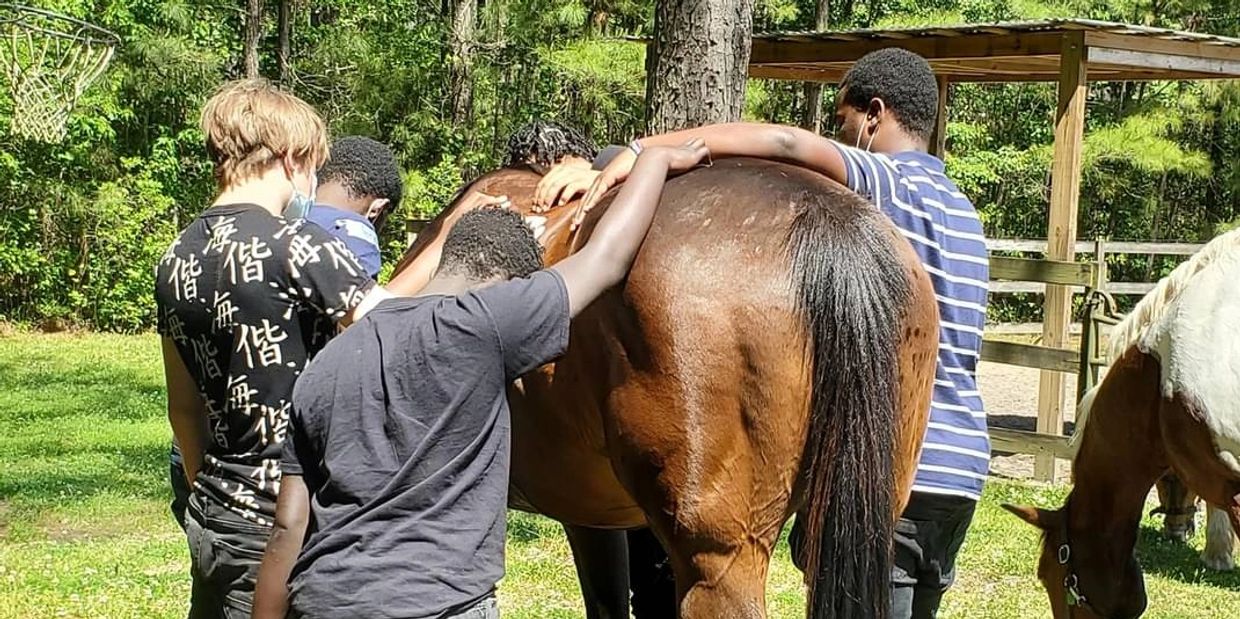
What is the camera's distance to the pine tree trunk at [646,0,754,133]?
5125mm

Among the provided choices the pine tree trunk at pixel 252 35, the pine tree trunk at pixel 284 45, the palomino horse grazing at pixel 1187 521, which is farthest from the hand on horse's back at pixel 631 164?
the pine tree trunk at pixel 284 45

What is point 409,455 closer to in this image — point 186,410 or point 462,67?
point 186,410

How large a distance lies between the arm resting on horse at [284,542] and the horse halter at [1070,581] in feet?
9.95

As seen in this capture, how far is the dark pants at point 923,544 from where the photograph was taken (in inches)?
116

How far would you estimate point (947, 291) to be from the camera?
2904 millimetres

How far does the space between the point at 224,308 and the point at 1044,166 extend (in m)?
22.1

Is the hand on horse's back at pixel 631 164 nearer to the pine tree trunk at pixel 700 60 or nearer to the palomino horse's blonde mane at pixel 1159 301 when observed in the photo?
the pine tree trunk at pixel 700 60

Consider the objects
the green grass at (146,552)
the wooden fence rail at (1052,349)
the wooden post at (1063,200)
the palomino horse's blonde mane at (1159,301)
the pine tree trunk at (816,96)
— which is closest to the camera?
the palomino horse's blonde mane at (1159,301)

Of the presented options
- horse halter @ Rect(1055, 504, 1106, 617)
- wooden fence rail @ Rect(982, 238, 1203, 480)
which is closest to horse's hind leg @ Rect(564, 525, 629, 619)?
horse halter @ Rect(1055, 504, 1106, 617)

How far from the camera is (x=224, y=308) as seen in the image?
2.60 m

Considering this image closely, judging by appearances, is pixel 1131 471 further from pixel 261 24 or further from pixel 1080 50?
pixel 261 24

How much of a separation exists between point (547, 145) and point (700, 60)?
1548 mm

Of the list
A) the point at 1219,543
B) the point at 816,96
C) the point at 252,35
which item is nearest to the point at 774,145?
the point at 1219,543

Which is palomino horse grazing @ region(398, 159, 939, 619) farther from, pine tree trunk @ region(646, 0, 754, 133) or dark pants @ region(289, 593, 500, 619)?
pine tree trunk @ region(646, 0, 754, 133)
